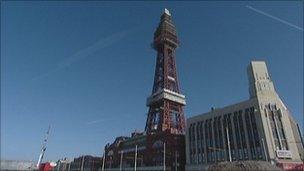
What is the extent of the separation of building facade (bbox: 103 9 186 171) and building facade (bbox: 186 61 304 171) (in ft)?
19.1

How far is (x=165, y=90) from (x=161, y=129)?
522 inches

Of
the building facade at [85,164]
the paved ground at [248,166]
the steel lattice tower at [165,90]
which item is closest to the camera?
the paved ground at [248,166]

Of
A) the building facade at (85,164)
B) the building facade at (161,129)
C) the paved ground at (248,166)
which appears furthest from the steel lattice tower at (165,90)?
the paved ground at (248,166)

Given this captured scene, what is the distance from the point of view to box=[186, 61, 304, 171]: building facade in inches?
1873

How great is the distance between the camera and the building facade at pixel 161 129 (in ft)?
224

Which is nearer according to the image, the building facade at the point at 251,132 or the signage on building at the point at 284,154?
the signage on building at the point at 284,154

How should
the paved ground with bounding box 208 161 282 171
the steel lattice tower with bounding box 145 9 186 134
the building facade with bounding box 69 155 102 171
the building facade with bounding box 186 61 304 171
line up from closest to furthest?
the paved ground with bounding box 208 161 282 171 → the building facade with bounding box 186 61 304 171 → the steel lattice tower with bounding box 145 9 186 134 → the building facade with bounding box 69 155 102 171

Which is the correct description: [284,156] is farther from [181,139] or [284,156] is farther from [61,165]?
[61,165]

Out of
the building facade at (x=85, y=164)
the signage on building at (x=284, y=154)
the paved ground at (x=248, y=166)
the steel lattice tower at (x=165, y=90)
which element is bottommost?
the paved ground at (x=248, y=166)

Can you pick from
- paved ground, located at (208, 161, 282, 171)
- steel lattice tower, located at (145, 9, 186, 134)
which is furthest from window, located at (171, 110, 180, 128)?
paved ground, located at (208, 161, 282, 171)

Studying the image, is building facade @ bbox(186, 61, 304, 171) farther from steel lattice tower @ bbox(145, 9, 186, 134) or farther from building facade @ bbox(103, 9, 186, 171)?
steel lattice tower @ bbox(145, 9, 186, 134)

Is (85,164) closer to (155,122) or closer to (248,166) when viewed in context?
(155,122)

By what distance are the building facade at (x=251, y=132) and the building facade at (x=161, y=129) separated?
5.81 meters

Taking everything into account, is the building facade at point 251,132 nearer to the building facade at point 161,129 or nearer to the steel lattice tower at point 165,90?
the building facade at point 161,129
